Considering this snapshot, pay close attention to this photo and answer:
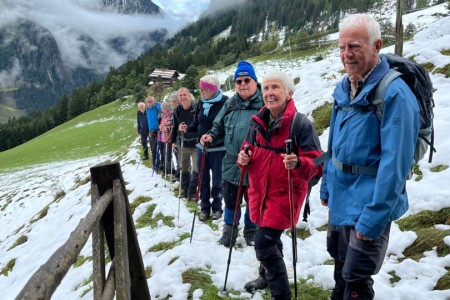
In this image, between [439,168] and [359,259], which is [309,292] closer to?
[359,259]

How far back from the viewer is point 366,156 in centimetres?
272

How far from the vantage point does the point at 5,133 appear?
8012 centimetres

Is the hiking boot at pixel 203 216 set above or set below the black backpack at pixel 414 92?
below

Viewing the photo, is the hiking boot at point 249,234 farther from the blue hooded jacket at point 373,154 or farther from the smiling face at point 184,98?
the smiling face at point 184,98

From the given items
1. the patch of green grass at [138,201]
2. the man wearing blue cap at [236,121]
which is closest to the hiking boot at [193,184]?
the patch of green grass at [138,201]

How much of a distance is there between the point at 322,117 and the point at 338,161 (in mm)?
8117

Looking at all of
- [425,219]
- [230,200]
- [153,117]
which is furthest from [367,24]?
[153,117]

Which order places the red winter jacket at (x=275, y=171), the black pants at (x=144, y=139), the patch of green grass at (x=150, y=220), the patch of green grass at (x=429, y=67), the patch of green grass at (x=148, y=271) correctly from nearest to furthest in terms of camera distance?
the red winter jacket at (x=275, y=171) < the patch of green grass at (x=148, y=271) < the patch of green grass at (x=150, y=220) < the patch of green grass at (x=429, y=67) < the black pants at (x=144, y=139)

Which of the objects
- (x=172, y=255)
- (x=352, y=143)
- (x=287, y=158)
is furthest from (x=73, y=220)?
(x=352, y=143)

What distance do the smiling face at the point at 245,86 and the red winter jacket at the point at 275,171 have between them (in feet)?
3.98

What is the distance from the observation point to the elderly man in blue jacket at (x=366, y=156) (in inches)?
97.0

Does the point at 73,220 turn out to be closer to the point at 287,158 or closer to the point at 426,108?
the point at 287,158

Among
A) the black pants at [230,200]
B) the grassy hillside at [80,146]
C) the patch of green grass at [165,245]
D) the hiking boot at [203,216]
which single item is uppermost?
the black pants at [230,200]

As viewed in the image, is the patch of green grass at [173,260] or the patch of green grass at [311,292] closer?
the patch of green grass at [311,292]
